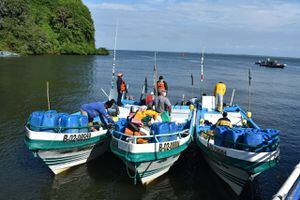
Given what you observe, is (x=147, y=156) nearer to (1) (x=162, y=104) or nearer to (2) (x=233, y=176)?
(2) (x=233, y=176)

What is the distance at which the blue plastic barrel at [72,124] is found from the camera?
518 inches

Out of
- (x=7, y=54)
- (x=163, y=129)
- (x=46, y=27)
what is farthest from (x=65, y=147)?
(x=46, y=27)

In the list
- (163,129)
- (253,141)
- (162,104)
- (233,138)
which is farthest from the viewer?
(162,104)

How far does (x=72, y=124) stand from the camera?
43.6 feet

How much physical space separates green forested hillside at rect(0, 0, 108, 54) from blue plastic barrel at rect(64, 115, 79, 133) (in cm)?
7098

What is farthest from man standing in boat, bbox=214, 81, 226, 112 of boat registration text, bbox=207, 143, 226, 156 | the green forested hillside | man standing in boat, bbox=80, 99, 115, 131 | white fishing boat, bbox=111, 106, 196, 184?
the green forested hillside

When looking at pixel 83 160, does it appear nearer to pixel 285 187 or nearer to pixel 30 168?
pixel 30 168

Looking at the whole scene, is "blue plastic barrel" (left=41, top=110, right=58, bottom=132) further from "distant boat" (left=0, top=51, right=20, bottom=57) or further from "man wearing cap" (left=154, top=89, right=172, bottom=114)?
"distant boat" (left=0, top=51, right=20, bottom=57)

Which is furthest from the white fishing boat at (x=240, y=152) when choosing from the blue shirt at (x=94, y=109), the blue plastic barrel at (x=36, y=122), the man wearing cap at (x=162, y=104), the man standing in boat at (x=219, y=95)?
the blue plastic barrel at (x=36, y=122)

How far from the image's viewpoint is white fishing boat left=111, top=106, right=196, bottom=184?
1212 centimetres

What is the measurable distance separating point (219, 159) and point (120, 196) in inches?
150

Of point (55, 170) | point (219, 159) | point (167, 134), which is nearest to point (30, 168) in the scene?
point (55, 170)

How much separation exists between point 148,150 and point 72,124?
3.20 m

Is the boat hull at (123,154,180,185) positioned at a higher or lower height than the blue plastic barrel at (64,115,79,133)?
lower
